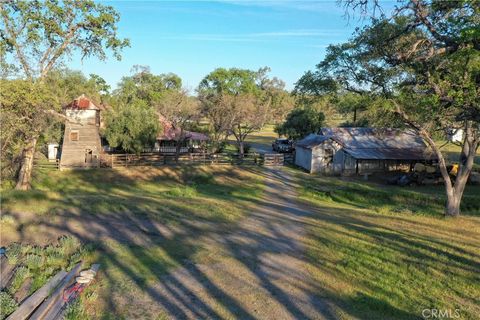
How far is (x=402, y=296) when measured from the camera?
826 cm

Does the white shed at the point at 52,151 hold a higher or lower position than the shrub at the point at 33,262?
higher

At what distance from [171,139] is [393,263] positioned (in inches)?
1579

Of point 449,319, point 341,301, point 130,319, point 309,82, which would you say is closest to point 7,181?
point 309,82

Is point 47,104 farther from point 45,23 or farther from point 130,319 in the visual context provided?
point 130,319

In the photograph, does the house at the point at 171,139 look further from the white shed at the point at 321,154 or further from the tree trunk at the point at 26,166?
the tree trunk at the point at 26,166

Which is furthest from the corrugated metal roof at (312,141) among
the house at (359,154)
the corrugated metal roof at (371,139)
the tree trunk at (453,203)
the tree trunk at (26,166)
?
the tree trunk at (26,166)

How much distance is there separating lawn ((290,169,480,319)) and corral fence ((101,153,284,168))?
19776 mm

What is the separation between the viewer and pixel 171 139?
48.2 m

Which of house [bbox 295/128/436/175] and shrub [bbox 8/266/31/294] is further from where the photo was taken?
house [bbox 295/128/436/175]

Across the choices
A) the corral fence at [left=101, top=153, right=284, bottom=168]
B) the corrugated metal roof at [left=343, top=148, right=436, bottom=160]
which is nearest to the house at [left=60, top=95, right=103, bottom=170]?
the corral fence at [left=101, top=153, right=284, bottom=168]

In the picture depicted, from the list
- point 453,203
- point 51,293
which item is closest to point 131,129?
point 453,203

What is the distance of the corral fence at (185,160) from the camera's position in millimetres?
37750

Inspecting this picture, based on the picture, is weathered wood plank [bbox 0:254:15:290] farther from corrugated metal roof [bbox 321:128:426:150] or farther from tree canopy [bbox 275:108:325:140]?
tree canopy [bbox 275:108:325:140]

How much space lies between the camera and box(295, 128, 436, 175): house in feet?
126
